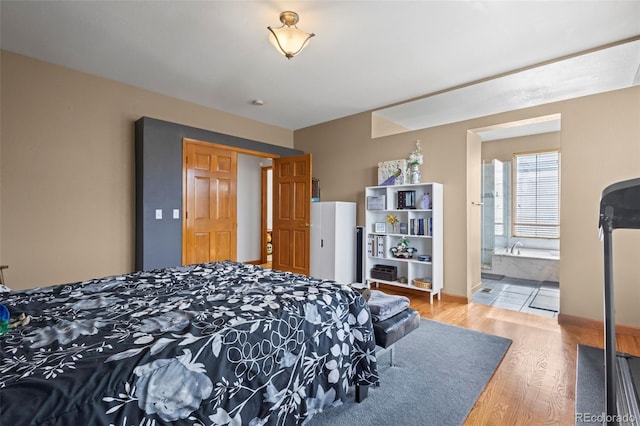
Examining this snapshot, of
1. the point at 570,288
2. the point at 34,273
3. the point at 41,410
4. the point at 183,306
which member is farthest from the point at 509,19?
the point at 34,273

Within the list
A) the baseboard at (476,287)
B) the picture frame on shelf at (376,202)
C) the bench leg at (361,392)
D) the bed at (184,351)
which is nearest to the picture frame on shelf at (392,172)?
the picture frame on shelf at (376,202)

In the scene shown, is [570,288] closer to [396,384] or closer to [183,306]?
[396,384]

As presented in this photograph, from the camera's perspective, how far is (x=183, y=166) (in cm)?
407

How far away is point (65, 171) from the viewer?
328cm

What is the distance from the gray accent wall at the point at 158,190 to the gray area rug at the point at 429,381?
2882mm

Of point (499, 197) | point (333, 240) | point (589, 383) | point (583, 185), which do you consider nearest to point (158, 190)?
point (333, 240)

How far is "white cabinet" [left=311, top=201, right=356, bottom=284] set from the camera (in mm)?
4445

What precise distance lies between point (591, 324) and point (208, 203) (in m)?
4.93

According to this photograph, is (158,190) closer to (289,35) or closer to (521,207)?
(289,35)

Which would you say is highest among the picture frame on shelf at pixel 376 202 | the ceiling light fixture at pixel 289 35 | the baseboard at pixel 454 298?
the ceiling light fixture at pixel 289 35

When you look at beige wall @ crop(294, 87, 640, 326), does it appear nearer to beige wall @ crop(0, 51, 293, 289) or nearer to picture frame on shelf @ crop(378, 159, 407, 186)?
picture frame on shelf @ crop(378, 159, 407, 186)

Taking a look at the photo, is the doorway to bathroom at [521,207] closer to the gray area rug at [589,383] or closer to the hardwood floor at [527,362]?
the hardwood floor at [527,362]

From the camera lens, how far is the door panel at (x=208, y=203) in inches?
166

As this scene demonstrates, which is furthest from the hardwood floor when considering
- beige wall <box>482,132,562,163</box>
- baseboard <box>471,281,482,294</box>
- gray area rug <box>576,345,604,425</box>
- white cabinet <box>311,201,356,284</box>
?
beige wall <box>482,132,562,163</box>
